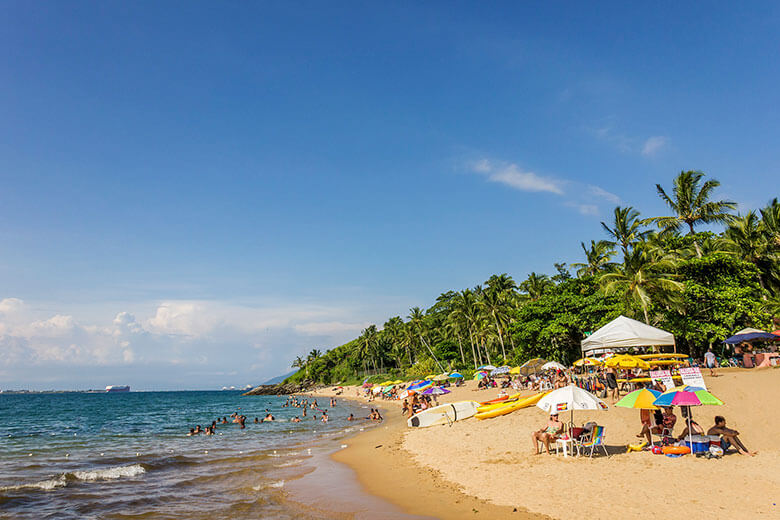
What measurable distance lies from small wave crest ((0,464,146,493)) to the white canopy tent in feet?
60.5

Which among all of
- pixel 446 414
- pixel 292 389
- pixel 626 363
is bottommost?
pixel 292 389

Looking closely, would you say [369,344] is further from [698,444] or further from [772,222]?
[698,444]

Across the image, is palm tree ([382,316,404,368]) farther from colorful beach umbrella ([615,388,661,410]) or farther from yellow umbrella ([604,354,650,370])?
colorful beach umbrella ([615,388,661,410])

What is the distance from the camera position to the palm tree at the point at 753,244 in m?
34.4

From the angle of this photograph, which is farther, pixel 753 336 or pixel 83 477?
pixel 753 336

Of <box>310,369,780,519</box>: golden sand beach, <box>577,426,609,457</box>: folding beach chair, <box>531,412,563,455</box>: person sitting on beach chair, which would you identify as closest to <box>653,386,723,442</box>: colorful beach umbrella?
<box>310,369,780,519</box>: golden sand beach

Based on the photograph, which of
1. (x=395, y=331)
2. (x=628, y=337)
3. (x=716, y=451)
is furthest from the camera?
(x=395, y=331)

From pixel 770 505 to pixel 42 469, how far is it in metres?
23.1

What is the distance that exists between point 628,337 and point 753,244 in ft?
82.7

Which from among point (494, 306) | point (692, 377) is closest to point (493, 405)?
point (692, 377)

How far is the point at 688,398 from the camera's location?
1064cm

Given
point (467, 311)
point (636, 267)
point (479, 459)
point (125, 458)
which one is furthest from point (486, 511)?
point (467, 311)

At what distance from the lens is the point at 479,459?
13484 mm

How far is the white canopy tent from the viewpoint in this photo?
17.8 metres
